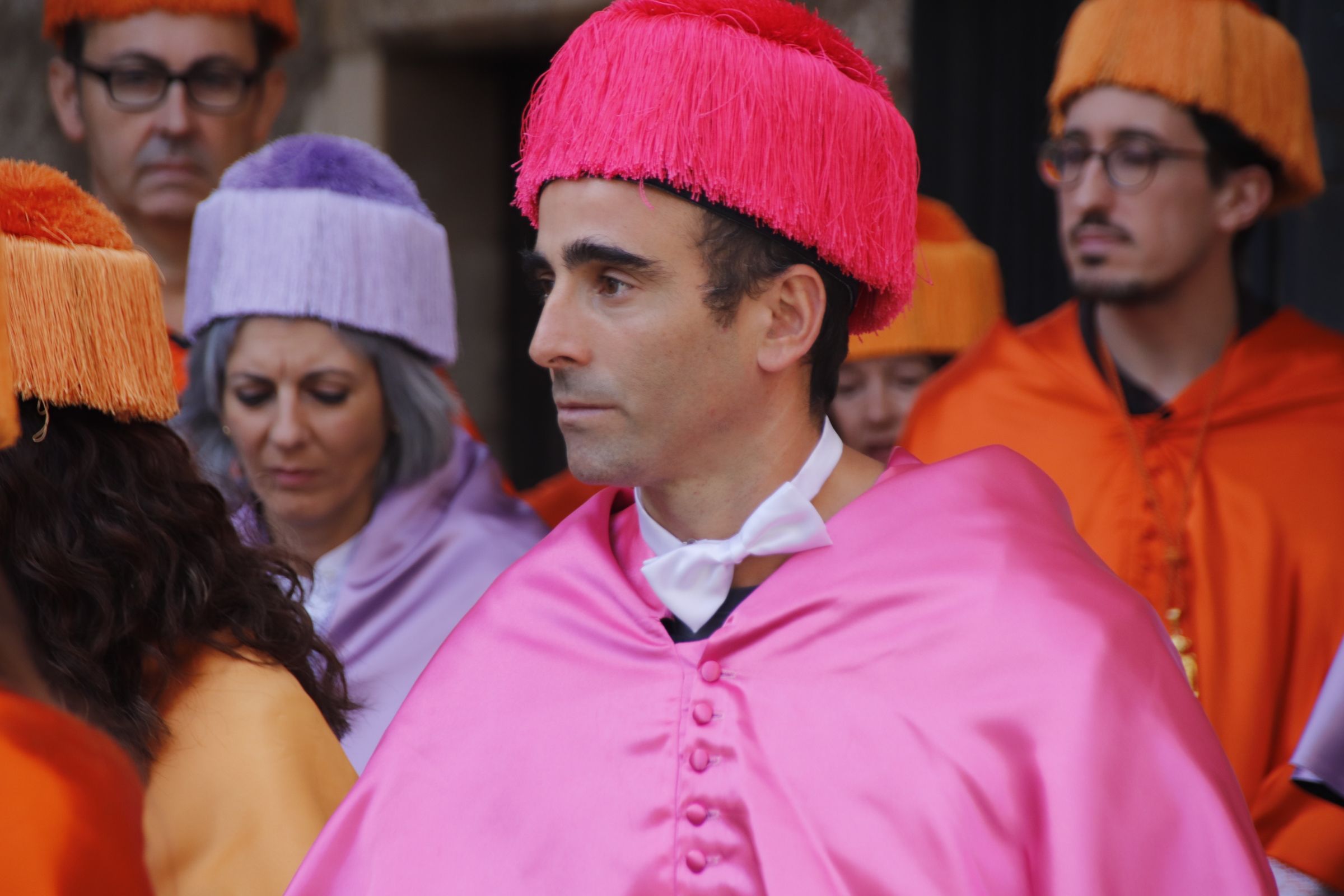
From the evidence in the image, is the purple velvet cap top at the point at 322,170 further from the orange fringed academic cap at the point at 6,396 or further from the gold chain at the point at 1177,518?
the orange fringed academic cap at the point at 6,396

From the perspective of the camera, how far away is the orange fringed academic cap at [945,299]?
192 inches

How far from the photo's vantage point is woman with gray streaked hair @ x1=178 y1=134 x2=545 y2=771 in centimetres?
392

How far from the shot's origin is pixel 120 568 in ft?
8.28

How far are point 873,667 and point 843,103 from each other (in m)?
0.81

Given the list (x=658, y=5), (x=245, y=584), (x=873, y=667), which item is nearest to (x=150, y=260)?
(x=245, y=584)

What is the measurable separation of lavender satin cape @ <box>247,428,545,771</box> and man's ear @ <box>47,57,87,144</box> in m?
1.52

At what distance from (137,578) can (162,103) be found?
2.43 metres

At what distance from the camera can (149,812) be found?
2402 millimetres

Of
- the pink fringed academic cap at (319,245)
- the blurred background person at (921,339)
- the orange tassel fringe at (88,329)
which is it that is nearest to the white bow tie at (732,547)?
the orange tassel fringe at (88,329)

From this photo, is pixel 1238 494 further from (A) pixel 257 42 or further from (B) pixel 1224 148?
(A) pixel 257 42

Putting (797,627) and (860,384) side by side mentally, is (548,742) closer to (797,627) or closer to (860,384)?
(797,627)

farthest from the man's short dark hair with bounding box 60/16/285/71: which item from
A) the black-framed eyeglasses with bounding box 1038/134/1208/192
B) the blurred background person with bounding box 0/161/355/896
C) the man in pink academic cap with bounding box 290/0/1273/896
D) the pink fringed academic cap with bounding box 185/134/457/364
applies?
the man in pink academic cap with bounding box 290/0/1273/896

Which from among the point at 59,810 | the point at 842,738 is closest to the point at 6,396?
the point at 59,810

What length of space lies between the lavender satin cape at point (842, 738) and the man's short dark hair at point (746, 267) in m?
0.22
